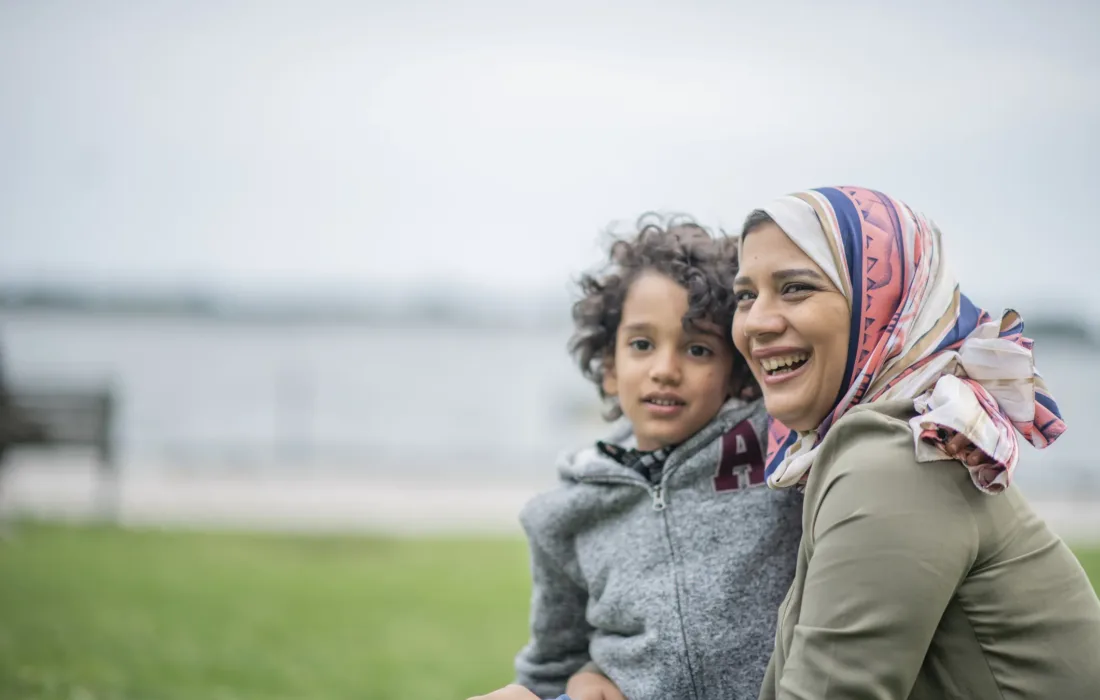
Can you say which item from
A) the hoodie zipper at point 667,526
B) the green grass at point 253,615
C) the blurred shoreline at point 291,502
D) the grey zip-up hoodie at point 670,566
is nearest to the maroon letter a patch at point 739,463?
the grey zip-up hoodie at point 670,566

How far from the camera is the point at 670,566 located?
2.38 metres

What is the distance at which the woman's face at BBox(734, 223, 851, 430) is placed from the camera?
197 centimetres

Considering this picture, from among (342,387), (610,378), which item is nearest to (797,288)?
(610,378)

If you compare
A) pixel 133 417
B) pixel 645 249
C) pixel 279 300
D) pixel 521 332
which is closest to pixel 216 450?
pixel 133 417

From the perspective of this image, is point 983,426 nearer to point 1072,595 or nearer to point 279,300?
point 1072,595

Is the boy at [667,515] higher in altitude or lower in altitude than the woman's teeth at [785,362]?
lower

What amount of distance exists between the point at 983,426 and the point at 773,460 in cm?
53

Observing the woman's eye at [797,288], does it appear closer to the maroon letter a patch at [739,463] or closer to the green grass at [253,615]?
the maroon letter a patch at [739,463]

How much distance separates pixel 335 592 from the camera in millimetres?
7082

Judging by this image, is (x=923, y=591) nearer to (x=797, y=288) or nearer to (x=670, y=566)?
(x=797, y=288)

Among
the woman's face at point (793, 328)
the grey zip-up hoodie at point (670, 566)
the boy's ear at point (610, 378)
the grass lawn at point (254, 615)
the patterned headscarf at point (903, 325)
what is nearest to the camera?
the patterned headscarf at point (903, 325)

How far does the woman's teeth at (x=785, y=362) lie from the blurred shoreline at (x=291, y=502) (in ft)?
21.2

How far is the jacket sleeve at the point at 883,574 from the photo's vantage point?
1.66m

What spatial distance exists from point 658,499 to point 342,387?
1918 centimetres
